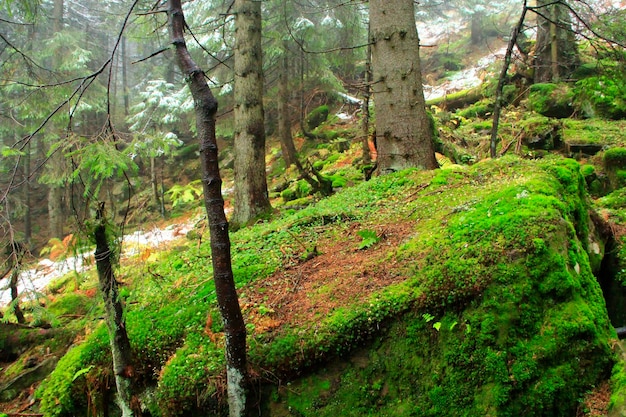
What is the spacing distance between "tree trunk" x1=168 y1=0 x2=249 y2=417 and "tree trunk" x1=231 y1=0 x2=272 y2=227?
4.64 metres

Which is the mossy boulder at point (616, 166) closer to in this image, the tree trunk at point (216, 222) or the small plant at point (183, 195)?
the tree trunk at point (216, 222)

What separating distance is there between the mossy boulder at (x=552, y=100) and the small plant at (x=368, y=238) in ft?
25.8

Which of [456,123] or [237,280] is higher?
[456,123]

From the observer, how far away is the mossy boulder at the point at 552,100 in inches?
365

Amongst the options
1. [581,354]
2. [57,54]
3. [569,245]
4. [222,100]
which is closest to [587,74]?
[569,245]

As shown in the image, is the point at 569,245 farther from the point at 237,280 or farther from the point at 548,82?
the point at 548,82

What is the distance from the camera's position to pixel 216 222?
251 cm

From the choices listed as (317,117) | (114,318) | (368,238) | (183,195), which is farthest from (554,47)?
(183,195)

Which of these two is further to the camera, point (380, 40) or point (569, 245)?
point (380, 40)

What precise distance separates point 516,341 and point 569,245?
935mm

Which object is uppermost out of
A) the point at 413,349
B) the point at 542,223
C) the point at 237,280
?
the point at 542,223

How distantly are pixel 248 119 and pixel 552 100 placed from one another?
7.38 meters

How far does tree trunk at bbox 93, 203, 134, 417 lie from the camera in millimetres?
2814

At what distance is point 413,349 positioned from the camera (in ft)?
8.52
